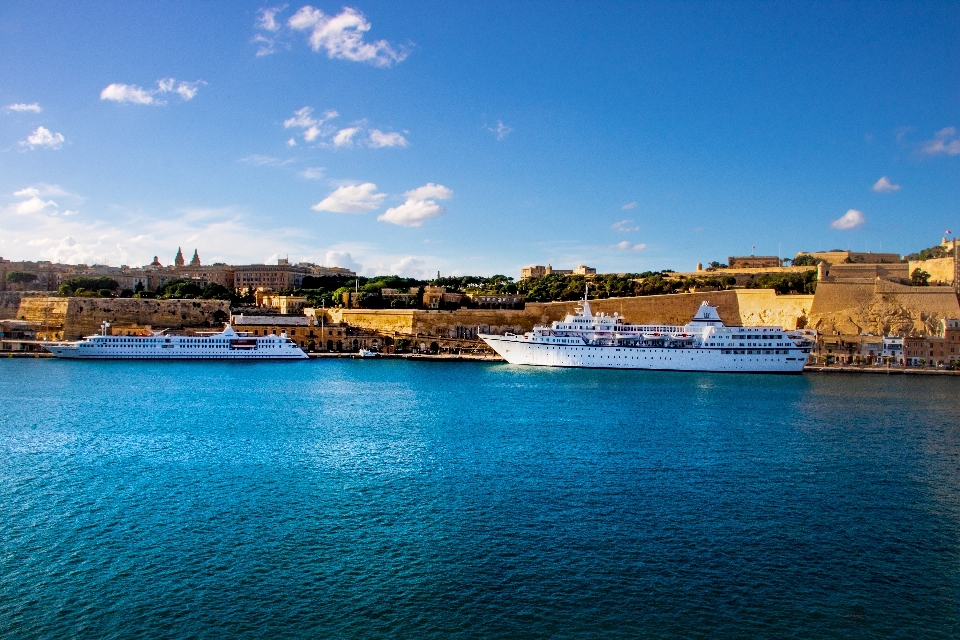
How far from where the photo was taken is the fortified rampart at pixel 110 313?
3891cm

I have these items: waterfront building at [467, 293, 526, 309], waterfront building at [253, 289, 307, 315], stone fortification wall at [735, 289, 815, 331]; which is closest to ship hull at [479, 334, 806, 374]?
stone fortification wall at [735, 289, 815, 331]

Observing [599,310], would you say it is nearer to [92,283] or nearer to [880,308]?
[880,308]

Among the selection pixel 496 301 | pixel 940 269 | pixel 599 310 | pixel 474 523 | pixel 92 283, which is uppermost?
pixel 940 269

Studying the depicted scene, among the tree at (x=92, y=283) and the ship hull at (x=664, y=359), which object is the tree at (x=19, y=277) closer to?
the tree at (x=92, y=283)

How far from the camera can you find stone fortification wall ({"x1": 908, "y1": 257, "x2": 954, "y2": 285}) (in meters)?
40.1

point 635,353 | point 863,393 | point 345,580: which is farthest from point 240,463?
point 635,353

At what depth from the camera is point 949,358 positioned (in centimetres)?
3259

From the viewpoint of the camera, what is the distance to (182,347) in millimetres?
34312

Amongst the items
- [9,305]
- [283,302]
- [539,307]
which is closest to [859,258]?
[539,307]

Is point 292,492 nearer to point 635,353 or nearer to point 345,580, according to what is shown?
point 345,580

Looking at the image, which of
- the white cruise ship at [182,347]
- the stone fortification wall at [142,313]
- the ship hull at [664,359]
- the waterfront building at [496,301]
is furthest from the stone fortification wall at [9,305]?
the ship hull at [664,359]

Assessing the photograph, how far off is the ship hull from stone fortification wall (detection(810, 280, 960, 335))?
6832 mm

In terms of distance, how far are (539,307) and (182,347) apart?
18910 mm

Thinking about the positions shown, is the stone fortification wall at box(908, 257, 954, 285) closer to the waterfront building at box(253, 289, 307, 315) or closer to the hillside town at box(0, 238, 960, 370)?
the hillside town at box(0, 238, 960, 370)
